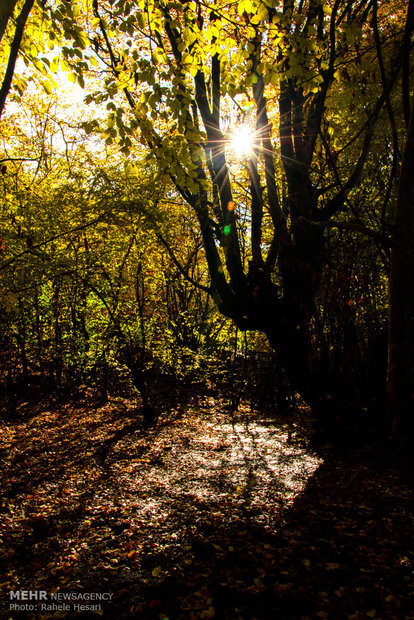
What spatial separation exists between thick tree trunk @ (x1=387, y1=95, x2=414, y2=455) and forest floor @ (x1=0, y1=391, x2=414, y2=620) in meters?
1.14

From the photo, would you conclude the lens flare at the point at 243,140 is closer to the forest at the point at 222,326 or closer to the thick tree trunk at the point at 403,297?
the forest at the point at 222,326

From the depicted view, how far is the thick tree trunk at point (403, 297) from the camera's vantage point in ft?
11.2

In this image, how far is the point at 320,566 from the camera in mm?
2928

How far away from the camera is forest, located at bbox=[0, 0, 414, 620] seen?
304cm

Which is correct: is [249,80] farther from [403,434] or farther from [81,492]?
[81,492]

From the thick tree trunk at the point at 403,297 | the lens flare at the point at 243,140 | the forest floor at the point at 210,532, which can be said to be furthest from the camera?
the lens flare at the point at 243,140

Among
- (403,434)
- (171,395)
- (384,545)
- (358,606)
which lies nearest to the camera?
(358,606)

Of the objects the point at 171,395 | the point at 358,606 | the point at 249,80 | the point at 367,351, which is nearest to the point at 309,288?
the point at 367,351

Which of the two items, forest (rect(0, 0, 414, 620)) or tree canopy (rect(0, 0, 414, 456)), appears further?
tree canopy (rect(0, 0, 414, 456))

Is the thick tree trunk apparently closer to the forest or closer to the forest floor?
the forest

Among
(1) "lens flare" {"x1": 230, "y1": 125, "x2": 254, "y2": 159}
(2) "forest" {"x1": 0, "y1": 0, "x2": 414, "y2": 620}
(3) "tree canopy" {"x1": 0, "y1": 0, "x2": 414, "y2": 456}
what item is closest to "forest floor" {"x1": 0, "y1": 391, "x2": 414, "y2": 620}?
(2) "forest" {"x1": 0, "y1": 0, "x2": 414, "y2": 620}

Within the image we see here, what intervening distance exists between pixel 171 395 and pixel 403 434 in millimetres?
7710

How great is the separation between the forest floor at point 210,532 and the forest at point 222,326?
24mm

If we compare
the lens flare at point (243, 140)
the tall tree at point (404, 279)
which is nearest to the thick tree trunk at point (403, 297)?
the tall tree at point (404, 279)
